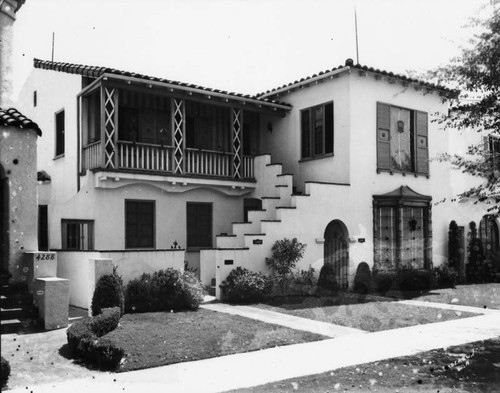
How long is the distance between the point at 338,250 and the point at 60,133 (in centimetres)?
1153

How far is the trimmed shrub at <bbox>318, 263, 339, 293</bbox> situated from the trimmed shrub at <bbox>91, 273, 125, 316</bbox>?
7.82m

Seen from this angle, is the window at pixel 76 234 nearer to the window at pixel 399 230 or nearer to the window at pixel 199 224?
the window at pixel 199 224

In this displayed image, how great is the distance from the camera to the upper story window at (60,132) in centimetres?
2033

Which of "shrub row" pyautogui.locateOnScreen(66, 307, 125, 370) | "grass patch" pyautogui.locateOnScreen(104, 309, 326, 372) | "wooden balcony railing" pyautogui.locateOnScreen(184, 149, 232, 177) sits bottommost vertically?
"grass patch" pyautogui.locateOnScreen(104, 309, 326, 372)

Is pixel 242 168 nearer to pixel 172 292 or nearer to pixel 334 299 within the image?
pixel 334 299

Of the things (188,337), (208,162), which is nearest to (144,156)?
(208,162)

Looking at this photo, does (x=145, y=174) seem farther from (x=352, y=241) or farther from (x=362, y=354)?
(x=362, y=354)

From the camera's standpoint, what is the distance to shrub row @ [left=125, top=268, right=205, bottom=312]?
44.1 ft

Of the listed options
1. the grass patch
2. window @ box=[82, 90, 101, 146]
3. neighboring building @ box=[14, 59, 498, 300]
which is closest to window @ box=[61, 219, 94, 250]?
neighboring building @ box=[14, 59, 498, 300]

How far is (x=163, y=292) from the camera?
13766 millimetres

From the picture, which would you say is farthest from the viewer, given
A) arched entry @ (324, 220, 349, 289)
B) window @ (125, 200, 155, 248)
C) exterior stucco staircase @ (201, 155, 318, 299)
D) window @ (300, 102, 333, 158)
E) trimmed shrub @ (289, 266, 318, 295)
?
window @ (300, 102, 333, 158)

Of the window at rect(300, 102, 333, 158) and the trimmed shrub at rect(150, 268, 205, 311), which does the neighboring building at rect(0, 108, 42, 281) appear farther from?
the window at rect(300, 102, 333, 158)

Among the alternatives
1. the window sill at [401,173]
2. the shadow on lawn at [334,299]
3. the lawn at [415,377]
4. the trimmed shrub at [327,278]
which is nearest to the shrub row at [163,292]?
the shadow on lawn at [334,299]

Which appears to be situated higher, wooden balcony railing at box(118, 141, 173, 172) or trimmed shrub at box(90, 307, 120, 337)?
wooden balcony railing at box(118, 141, 173, 172)
